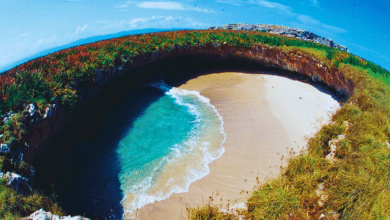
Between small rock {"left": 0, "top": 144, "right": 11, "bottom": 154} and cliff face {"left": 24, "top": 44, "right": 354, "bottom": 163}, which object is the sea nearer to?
cliff face {"left": 24, "top": 44, "right": 354, "bottom": 163}

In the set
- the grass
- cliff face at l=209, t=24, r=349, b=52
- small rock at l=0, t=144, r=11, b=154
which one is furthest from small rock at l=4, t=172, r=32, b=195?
cliff face at l=209, t=24, r=349, b=52

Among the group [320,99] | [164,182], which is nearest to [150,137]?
[164,182]

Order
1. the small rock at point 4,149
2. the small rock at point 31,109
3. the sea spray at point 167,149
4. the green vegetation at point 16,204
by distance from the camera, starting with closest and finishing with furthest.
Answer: the green vegetation at point 16,204
the small rock at point 4,149
the small rock at point 31,109
the sea spray at point 167,149

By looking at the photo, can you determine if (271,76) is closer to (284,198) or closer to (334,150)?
(334,150)

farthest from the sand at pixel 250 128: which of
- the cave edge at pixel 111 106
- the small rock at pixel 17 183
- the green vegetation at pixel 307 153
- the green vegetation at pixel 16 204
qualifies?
the small rock at pixel 17 183

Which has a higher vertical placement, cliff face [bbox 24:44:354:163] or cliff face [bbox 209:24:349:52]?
cliff face [bbox 209:24:349:52]

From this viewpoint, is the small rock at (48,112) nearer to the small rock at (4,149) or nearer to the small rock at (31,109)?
the small rock at (31,109)
